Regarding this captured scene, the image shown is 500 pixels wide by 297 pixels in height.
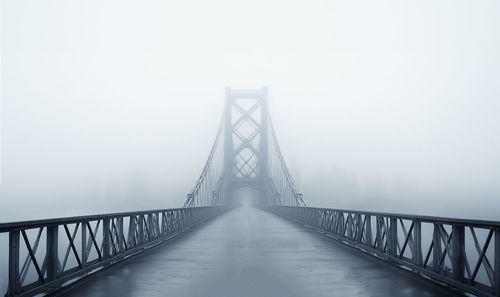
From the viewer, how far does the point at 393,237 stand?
39.7 ft

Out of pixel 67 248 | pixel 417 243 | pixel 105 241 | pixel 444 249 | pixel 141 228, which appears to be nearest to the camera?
pixel 444 249

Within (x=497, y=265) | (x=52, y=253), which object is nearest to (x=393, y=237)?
(x=497, y=265)

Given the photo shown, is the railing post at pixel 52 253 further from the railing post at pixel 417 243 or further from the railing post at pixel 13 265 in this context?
the railing post at pixel 417 243

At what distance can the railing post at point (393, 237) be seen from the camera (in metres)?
12.0

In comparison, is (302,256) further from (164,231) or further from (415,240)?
(164,231)

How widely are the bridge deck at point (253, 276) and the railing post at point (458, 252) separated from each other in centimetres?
42

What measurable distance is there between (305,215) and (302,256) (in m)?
17.3

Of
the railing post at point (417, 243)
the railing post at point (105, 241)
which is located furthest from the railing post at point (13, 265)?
the railing post at point (417, 243)

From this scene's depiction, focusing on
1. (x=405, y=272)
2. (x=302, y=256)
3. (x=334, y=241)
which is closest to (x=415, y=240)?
(x=405, y=272)

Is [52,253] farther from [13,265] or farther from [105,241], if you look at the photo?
[105,241]

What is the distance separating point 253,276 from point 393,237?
3.80m

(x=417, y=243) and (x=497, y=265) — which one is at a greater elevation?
(x=417, y=243)

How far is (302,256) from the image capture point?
45.4 ft

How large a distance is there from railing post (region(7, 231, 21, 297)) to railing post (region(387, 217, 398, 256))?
26.4 feet
